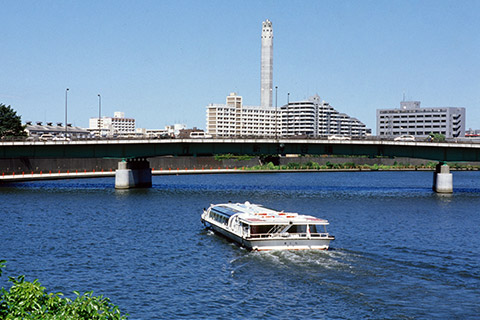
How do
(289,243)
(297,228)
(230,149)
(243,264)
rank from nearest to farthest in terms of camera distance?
1. (243,264)
2. (289,243)
3. (297,228)
4. (230,149)

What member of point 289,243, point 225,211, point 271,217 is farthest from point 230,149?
point 289,243

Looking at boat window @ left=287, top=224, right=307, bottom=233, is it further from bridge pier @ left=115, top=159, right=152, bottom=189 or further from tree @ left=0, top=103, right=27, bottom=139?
tree @ left=0, top=103, right=27, bottom=139

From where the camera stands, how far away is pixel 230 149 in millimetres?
124688

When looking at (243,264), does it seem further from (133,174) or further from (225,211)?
(133,174)

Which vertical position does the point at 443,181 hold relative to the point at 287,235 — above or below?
above

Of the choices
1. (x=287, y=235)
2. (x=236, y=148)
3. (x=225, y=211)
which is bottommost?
(x=287, y=235)

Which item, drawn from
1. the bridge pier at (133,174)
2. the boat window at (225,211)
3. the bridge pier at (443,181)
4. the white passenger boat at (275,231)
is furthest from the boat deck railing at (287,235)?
the bridge pier at (443,181)

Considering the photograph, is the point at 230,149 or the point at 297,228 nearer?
the point at 297,228

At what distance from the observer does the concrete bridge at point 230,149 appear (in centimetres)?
12100

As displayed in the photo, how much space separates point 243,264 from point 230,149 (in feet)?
257

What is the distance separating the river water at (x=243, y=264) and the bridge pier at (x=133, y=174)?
33.4m

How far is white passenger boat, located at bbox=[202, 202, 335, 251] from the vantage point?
51125 millimetres

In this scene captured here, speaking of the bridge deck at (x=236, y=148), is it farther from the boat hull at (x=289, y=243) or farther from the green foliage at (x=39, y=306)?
the green foliage at (x=39, y=306)

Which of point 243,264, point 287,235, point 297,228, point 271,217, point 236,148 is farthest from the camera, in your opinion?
point 236,148
